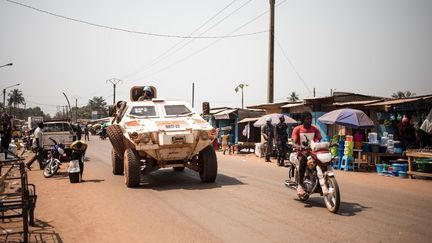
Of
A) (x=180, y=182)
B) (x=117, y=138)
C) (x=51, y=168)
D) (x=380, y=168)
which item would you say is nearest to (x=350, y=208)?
(x=180, y=182)

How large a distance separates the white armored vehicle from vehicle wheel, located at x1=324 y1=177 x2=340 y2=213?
3608mm

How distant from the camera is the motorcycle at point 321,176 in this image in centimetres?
621

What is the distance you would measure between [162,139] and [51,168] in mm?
5311

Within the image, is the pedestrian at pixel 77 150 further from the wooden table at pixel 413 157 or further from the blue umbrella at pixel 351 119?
the wooden table at pixel 413 157

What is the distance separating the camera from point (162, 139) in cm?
863

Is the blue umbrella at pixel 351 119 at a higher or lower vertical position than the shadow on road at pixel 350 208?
higher

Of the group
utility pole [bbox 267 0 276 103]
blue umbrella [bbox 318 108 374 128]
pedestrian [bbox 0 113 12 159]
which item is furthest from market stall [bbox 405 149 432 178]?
pedestrian [bbox 0 113 12 159]

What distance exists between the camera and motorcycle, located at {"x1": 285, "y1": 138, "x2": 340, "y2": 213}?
6215 millimetres

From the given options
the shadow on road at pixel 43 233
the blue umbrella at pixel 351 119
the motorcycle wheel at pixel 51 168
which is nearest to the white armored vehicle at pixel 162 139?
the motorcycle wheel at pixel 51 168

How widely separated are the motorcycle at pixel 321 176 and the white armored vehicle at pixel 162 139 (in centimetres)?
291

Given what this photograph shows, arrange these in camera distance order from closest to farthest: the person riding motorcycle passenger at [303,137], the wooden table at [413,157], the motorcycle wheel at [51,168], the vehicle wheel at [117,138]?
the person riding motorcycle passenger at [303,137] < the vehicle wheel at [117,138] < the wooden table at [413,157] < the motorcycle wheel at [51,168]

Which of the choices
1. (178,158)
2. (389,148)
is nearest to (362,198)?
(178,158)

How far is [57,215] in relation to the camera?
6.44 meters

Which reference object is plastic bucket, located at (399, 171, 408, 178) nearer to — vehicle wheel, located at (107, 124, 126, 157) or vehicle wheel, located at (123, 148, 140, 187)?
vehicle wheel, located at (123, 148, 140, 187)
